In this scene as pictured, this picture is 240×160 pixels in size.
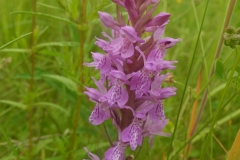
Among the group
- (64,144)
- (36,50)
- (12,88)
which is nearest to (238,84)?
(64,144)

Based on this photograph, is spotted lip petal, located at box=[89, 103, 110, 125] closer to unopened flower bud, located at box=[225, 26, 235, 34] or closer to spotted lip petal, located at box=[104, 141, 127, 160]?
spotted lip petal, located at box=[104, 141, 127, 160]

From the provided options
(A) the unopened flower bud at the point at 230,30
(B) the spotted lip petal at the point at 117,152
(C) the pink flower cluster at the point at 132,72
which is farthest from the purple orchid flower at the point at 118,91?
(A) the unopened flower bud at the point at 230,30

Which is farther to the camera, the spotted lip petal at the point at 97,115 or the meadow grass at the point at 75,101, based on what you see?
the meadow grass at the point at 75,101

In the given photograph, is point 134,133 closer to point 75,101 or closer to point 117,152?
point 117,152

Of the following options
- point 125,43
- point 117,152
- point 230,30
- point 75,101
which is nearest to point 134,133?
point 117,152

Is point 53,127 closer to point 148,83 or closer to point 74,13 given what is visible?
point 74,13

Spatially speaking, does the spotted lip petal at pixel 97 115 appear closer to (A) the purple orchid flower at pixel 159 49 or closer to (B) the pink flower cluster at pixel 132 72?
(B) the pink flower cluster at pixel 132 72
